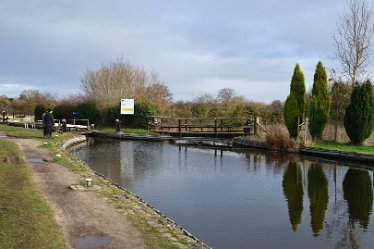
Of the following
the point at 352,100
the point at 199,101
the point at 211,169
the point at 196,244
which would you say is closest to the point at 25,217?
the point at 196,244

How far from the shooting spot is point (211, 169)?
49.3ft

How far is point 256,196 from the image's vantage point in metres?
10.5

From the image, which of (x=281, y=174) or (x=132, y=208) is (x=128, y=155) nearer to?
(x=281, y=174)

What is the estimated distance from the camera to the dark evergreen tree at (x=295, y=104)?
70.3ft

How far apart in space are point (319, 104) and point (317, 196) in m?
11.1

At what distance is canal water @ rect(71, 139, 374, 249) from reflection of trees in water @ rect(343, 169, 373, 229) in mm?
21

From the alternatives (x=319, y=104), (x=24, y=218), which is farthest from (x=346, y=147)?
(x=24, y=218)

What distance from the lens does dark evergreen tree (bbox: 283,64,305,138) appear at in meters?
21.4

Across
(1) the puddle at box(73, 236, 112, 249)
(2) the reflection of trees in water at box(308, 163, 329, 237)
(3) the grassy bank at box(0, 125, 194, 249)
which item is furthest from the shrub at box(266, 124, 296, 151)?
(1) the puddle at box(73, 236, 112, 249)

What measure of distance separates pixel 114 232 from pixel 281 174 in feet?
29.4

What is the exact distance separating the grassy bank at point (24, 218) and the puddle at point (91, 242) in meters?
0.21

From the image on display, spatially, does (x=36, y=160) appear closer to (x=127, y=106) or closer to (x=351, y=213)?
(x=351, y=213)

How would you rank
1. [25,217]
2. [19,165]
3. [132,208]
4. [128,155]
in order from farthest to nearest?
[128,155], [19,165], [132,208], [25,217]

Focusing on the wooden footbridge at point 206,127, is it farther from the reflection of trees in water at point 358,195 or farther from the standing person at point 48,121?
the reflection of trees in water at point 358,195
